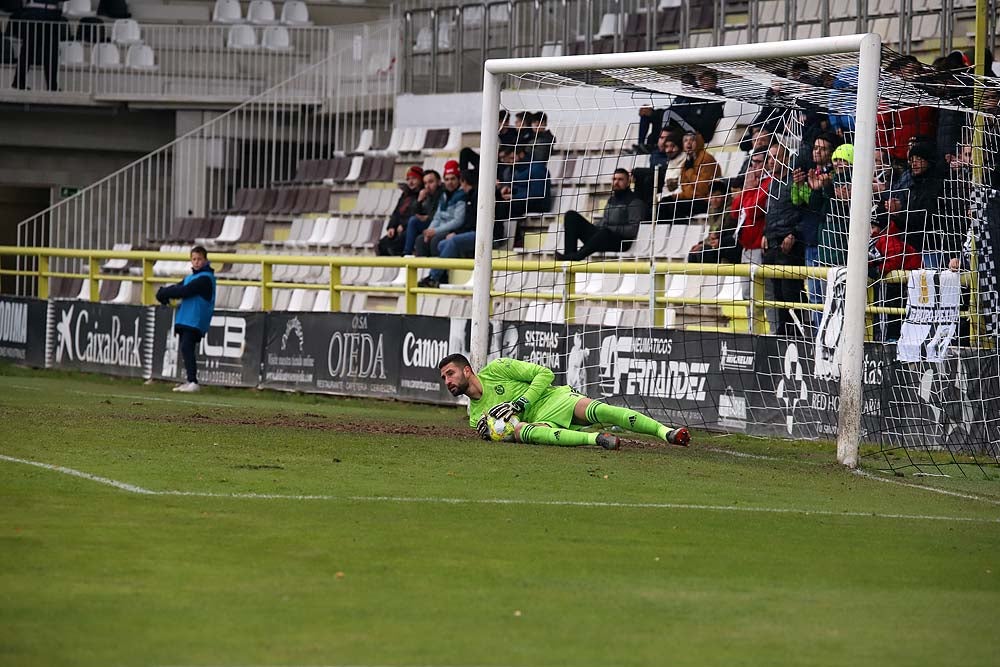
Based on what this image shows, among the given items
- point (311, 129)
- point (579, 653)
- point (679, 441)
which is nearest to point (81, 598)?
point (579, 653)

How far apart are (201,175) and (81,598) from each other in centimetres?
2389

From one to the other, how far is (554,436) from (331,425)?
7.70ft

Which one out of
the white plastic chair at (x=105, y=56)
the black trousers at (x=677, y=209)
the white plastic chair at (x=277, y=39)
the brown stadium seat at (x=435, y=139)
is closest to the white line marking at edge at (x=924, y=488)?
the black trousers at (x=677, y=209)

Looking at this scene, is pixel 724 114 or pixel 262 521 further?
pixel 724 114

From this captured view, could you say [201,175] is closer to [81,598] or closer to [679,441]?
[679,441]

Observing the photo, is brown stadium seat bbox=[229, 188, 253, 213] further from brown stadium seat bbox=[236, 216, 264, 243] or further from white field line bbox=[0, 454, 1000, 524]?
white field line bbox=[0, 454, 1000, 524]

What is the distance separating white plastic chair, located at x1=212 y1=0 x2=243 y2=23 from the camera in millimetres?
32594

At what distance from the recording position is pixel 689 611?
6.39 meters

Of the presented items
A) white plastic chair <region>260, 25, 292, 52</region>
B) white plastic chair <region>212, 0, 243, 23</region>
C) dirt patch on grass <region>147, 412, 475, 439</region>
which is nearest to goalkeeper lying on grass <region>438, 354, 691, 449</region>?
dirt patch on grass <region>147, 412, 475, 439</region>

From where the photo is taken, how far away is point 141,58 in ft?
102

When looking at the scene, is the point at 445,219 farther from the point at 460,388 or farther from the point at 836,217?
the point at 460,388

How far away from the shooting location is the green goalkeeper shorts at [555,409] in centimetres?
1288

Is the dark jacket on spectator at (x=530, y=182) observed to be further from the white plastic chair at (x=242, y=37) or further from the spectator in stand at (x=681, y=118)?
the white plastic chair at (x=242, y=37)

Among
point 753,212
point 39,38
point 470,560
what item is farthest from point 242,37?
point 470,560
